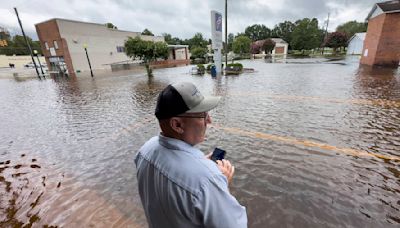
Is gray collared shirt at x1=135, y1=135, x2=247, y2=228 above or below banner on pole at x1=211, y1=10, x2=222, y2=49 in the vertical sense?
below

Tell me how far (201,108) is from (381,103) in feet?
31.0

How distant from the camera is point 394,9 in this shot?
1867cm

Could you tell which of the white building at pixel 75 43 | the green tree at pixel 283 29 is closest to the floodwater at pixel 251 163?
the white building at pixel 75 43

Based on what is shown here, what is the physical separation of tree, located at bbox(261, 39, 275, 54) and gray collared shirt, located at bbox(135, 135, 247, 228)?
6940cm

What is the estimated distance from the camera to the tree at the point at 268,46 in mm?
63281

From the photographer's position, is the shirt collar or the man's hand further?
the man's hand

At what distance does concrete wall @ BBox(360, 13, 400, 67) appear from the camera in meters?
18.9

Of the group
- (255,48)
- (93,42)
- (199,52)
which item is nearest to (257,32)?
(255,48)

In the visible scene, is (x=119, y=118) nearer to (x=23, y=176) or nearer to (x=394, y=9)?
(x=23, y=176)

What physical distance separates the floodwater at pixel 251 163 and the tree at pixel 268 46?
60.8 metres

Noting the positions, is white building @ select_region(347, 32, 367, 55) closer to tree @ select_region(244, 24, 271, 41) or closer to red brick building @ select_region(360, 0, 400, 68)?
red brick building @ select_region(360, 0, 400, 68)

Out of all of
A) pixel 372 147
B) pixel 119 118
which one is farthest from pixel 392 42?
pixel 119 118

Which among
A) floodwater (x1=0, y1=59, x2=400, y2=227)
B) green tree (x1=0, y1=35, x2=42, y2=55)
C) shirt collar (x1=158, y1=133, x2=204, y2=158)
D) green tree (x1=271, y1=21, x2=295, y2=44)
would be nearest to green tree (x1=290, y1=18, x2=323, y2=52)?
green tree (x1=271, y1=21, x2=295, y2=44)

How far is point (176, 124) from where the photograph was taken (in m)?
1.12
